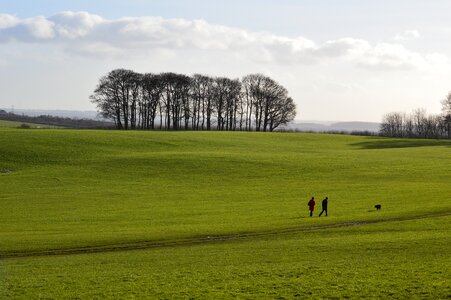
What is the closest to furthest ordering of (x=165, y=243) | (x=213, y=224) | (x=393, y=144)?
(x=165, y=243) < (x=213, y=224) < (x=393, y=144)

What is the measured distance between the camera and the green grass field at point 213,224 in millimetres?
21062

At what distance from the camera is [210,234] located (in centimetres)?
3431

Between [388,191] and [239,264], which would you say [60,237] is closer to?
[239,264]

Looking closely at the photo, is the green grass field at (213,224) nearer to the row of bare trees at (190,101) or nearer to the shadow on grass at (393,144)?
the shadow on grass at (393,144)

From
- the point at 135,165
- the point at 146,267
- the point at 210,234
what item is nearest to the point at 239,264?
the point at 146,267

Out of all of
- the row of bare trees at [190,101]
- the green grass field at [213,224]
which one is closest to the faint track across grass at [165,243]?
the green grass field at [213,224]

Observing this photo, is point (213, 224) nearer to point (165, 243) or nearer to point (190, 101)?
point (165, 243)

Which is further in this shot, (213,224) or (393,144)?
(393,144)

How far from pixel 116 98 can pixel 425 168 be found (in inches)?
3952

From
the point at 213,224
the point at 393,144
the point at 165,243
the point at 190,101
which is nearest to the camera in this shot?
the point at 165,243

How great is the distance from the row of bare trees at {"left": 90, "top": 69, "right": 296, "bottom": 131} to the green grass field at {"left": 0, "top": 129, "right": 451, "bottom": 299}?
66.6m

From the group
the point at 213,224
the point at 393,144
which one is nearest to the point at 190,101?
the point at 393,144

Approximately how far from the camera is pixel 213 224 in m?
37.9

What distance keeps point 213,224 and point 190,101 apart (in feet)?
423
